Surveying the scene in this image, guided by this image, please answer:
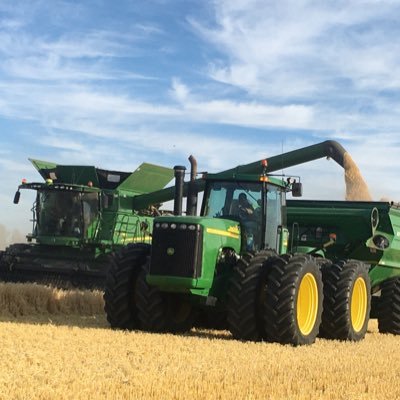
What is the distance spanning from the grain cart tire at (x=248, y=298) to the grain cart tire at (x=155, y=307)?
87 centimetres

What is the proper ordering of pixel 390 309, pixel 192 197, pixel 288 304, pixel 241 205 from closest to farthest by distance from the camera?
pixel 288 304, pixel 192 197, pixel 241 205, pixel 390 309

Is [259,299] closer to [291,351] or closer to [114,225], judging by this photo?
[291,351]

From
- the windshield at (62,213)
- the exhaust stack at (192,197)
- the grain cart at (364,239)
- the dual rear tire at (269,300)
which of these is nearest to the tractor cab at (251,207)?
the exhaust stack at (192,197)

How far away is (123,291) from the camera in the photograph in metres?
8.73

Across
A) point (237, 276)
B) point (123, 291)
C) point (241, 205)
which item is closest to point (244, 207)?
point (241, 205)

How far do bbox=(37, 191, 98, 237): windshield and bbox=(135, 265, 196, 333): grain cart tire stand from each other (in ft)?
23.6

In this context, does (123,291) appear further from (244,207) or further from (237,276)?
(244,207)

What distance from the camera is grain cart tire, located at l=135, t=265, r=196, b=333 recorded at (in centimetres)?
865

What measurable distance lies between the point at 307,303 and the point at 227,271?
1035 mm

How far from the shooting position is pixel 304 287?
8.72 metres

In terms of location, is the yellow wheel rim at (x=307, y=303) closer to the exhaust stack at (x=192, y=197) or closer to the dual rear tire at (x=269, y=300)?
the dual rear tire at (x=269, y=300)

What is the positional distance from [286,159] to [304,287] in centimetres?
906

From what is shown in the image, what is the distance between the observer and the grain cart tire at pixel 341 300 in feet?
30.1

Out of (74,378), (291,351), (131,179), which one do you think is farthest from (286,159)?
(74,378)
